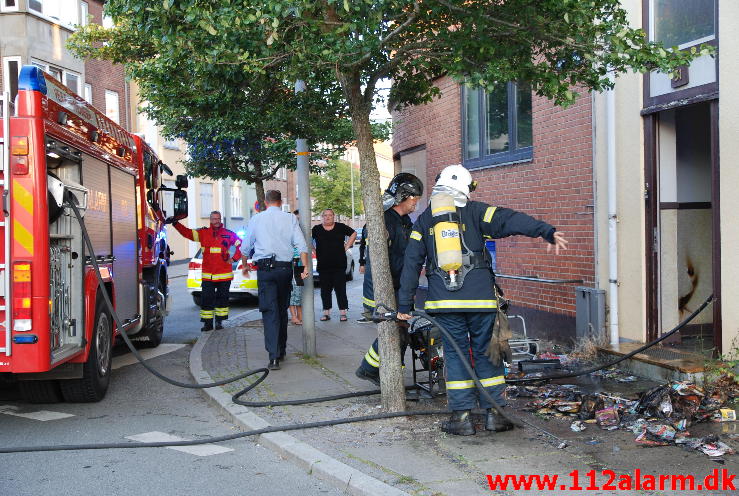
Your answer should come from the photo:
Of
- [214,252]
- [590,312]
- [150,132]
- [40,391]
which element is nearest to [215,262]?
[214,252]

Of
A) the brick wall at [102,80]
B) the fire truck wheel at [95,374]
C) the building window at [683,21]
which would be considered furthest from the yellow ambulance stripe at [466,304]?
the brick wall at [102,80]

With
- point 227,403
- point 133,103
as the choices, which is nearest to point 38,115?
point 227,403

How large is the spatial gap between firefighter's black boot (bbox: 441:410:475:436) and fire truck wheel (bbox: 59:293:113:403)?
10.7 ft

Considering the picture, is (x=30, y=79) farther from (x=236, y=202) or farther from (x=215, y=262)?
(x=236, y=202)

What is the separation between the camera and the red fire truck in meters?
5.84

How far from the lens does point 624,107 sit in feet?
26.5

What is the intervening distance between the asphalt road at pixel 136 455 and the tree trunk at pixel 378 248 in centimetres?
110

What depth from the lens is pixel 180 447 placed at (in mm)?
5715

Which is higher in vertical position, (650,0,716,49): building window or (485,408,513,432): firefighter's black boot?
(650,0,716,49): building window

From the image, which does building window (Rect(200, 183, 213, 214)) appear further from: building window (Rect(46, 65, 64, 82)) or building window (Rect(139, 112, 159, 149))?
building window (Rect(46, 65, 64, 82))

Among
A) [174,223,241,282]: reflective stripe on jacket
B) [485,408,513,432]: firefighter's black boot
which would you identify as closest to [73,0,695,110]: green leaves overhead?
[485,408,513,432]: firefighter's black boot

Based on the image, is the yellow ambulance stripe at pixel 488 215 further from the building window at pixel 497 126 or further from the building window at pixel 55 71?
Result: the building window at pixel 55 71

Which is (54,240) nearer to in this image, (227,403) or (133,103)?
(227,403)

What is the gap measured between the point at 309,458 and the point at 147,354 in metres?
5.79
